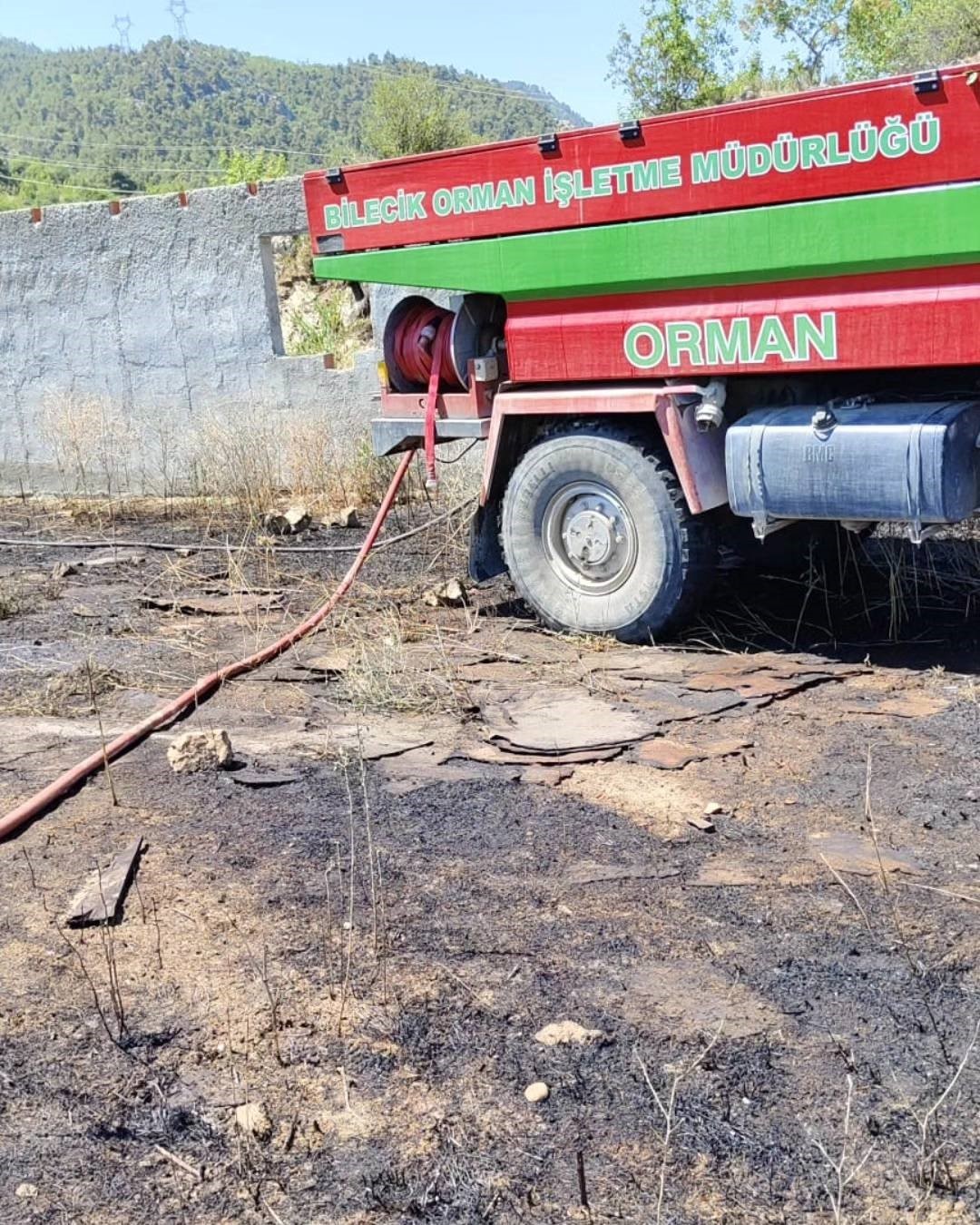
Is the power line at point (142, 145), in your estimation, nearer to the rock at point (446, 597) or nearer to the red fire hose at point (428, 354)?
the red fire hose at point (428, 354)

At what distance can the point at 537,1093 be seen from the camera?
109 inches

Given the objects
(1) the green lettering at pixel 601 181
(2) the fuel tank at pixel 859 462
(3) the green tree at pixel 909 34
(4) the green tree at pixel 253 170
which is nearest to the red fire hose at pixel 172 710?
(1) the green lettering at pixel 601 181

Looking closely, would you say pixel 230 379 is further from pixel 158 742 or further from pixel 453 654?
pixel 158 742

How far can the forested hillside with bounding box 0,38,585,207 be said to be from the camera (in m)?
87.6

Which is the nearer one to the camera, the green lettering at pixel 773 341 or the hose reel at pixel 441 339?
the green lettering at pixel 773 341

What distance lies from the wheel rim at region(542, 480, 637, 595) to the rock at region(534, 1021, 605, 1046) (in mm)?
3574

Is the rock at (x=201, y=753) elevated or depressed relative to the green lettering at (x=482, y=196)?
depressed

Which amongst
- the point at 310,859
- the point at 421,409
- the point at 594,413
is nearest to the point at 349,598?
the point at 421,409

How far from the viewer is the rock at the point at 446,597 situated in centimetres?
731

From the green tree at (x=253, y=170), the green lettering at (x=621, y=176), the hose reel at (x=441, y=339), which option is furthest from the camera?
the green tree at (x=253, y=170)

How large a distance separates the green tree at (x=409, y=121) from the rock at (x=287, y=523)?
1776 cm

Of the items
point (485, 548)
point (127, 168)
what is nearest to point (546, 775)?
point (485, 548)

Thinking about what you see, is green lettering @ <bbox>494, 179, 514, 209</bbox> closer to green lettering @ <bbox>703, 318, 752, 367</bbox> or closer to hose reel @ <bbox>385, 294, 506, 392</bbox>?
hose reel @ <bbox>385, 294, 506, 392</bbox>

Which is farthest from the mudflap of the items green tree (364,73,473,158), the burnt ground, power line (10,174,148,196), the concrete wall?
power line (10,174,148,196)
